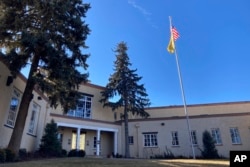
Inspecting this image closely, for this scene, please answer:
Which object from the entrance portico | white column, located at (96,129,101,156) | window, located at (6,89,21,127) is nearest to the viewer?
window, located at (6,89,21,127)

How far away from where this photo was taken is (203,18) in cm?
1939

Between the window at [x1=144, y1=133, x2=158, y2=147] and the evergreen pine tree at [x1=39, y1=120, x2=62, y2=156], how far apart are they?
376 inches

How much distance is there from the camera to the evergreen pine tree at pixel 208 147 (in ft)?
70.3

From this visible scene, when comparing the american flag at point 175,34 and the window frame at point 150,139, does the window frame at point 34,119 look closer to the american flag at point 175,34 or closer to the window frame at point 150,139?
the window frame at point 150,139

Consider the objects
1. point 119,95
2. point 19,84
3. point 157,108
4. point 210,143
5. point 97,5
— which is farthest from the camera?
point 157,108

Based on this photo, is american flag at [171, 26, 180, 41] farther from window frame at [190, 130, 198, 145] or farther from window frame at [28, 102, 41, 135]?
window frame at [28, 102, 41, 135]

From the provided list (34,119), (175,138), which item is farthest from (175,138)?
(34,119)

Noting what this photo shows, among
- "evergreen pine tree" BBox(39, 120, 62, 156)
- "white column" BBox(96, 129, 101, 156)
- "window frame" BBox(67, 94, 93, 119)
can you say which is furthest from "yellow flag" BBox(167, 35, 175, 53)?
"evergreen pine tree" BBox(39, 120, 62, 156)

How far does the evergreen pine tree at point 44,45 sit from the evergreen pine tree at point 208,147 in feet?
44.6

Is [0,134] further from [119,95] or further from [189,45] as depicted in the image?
[189,45]

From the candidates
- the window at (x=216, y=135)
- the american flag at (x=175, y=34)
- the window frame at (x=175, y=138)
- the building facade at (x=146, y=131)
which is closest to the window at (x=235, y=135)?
the building facade at (x=146, y=131)

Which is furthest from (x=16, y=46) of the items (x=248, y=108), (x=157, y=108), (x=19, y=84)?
(x=248, y=108)

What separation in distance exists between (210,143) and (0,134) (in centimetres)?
1724

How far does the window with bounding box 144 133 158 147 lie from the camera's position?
2435 cm
